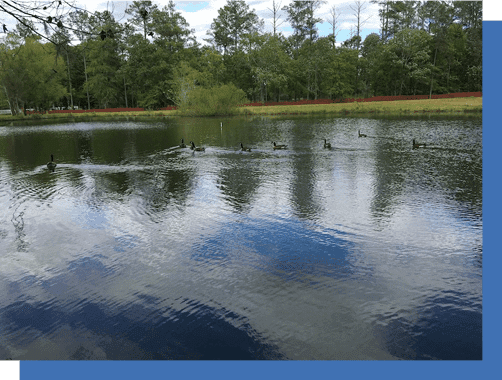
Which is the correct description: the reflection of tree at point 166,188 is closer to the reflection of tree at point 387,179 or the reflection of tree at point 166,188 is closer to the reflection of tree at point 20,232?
the reflection of tree at point 20,232

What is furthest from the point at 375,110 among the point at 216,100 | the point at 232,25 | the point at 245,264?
the point at 245,264

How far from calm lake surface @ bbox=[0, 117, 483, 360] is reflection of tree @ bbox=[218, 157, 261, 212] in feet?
0.32

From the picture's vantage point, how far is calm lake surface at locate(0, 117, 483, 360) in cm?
582

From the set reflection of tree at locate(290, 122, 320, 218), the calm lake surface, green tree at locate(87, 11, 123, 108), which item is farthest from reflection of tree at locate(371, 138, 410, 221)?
green tree at locate(87, 11, 123, 108)

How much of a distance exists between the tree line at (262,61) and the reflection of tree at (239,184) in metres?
38.6

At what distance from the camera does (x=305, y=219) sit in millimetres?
10766

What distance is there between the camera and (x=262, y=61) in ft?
214

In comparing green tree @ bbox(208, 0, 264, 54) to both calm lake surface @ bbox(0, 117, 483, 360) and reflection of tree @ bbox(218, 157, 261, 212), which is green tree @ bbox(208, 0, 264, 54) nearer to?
reflection of tree @ bbox(218, 157, 261, 212)

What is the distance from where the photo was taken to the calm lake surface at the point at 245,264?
5.82m

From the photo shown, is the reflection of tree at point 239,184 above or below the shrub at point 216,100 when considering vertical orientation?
below

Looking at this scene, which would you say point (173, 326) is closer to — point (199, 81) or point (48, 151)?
point (48, 151)

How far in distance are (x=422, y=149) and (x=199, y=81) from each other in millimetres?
46382

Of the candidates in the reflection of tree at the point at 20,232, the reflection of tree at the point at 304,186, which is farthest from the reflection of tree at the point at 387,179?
the reflection of tree at the point at 20,232

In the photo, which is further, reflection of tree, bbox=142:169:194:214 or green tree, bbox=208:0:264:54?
green tree, bbox=208:0:264:54
